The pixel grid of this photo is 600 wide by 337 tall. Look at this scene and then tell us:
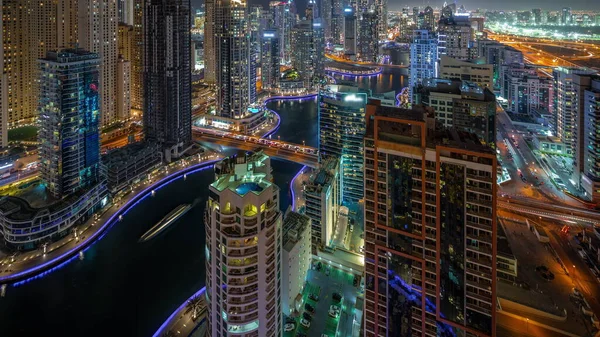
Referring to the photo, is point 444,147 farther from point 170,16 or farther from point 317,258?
point 170,16

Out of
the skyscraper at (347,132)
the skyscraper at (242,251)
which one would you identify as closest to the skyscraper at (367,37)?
the skyscraper at (347,132)

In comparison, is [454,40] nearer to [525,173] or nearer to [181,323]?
[525,173]

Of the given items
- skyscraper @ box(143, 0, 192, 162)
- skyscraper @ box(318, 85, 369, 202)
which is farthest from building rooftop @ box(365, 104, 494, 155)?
skyscraper @ box(143, 0, 192, 162)

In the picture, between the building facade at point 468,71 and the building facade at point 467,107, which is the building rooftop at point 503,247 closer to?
the building facade at point 467,107

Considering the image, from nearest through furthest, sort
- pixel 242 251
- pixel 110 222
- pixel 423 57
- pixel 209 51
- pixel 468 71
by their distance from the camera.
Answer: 1. pixel 242 251
2. pixel 110 222
3. pixel 468 71
4. pixel 423 57
5. pixel 209 51

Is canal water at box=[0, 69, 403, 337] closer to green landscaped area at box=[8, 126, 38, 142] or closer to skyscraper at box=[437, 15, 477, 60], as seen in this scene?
green landscaped area at box=[8, 126, 38, 142]

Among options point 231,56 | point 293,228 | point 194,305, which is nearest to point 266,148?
point 231,56

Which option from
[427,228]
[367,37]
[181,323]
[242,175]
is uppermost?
[367,37]
